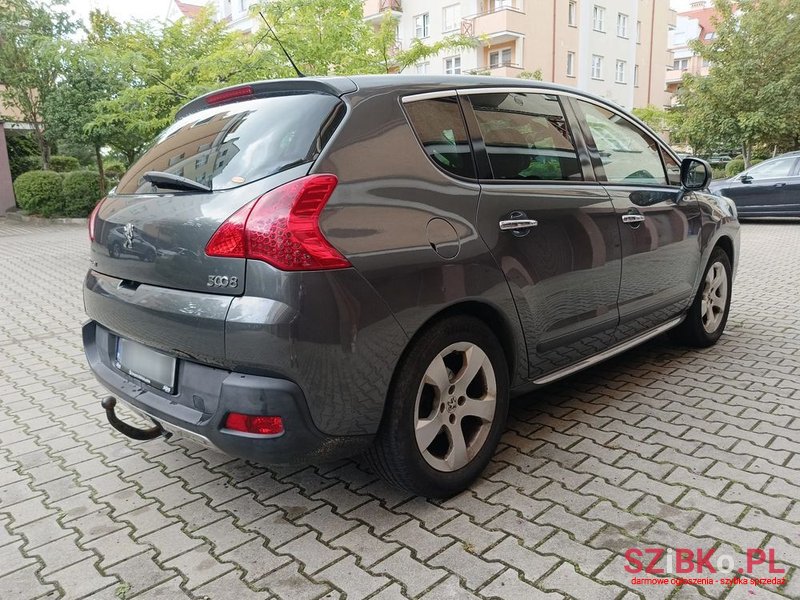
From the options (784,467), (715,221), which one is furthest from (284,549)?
(715,221)

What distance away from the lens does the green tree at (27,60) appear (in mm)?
18344

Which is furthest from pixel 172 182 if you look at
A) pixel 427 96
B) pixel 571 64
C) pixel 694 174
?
pixel 571 64

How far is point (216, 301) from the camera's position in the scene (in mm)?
2252

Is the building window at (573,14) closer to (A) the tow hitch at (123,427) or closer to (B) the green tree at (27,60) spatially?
(B) the green tree at (27,60)

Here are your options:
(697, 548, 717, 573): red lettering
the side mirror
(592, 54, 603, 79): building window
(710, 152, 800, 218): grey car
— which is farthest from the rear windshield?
(592, 54, 603, 79): building window

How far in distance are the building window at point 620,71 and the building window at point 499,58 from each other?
8.97 meters

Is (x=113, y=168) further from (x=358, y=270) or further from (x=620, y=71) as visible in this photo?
(x=620, y=71)

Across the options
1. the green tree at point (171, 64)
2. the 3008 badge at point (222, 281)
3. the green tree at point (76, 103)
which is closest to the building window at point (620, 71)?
the green tree at point (76, 103)

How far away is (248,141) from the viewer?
2.48 meters

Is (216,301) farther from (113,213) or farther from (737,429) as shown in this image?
(737,429)

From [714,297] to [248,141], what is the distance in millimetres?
3860

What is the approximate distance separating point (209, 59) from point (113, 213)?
21.9ft

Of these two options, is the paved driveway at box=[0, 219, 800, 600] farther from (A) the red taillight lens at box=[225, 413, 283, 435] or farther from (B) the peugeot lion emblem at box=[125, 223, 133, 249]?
(B) the peugeot lion emblem at box=[125, 223, 133, 249]

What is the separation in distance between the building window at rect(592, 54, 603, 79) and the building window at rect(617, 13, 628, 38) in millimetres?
2658
